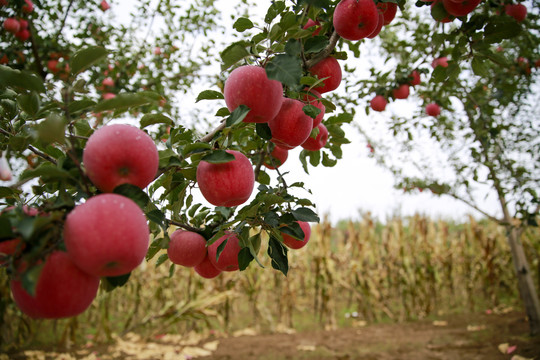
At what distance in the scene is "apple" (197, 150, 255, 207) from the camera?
0.83m

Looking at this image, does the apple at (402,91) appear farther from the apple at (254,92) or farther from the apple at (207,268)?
the apple at (207,268)

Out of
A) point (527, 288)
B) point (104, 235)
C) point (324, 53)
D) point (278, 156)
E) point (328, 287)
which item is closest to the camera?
point (104, 235)

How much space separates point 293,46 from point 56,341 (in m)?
4.38

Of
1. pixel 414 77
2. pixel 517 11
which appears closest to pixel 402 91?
pixel 414 77

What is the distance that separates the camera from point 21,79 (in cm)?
64

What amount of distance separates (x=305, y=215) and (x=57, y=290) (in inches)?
23.4

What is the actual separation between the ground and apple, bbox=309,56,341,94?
9.17ft

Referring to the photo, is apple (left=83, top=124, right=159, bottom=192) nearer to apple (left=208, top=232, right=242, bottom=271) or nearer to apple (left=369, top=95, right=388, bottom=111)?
apple (left=208, top=232, right=242, bottom=271)

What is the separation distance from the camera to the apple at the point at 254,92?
2.56ft

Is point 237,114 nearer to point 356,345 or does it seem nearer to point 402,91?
point 402,91

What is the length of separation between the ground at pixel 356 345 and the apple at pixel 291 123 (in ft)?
9.18

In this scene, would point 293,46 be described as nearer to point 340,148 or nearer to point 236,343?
point 340,148

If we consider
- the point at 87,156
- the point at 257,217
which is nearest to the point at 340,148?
the point at 257,217

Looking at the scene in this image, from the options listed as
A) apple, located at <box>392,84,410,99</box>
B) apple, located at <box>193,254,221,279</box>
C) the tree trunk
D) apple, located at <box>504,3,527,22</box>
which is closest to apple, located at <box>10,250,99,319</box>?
apple, located at <box>193,254,221,279</box>
